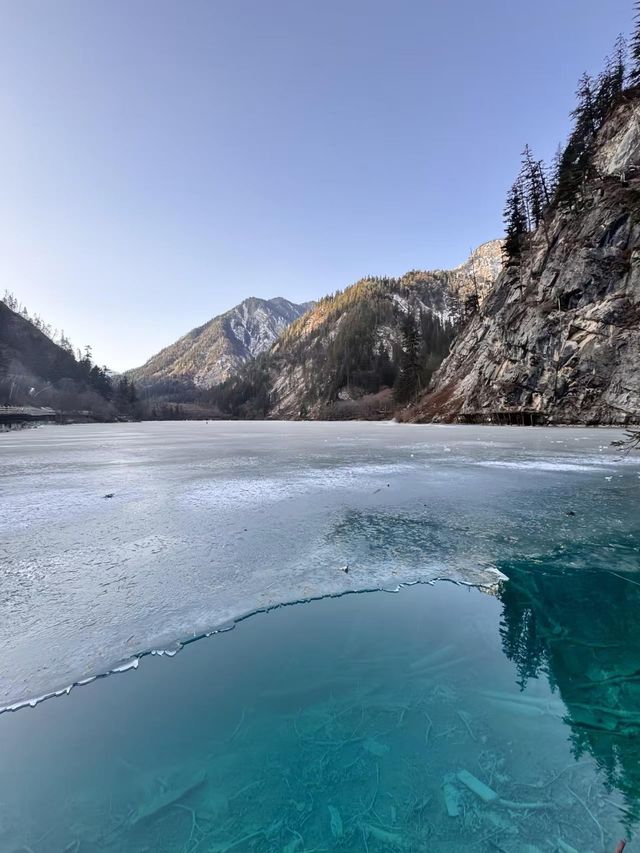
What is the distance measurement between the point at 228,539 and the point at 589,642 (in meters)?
6.74

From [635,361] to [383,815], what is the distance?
159ft

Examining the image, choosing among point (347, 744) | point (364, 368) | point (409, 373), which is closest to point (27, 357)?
point (364, 368)

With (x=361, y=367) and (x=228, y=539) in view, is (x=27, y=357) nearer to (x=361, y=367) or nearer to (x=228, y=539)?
(x=361, y=367)

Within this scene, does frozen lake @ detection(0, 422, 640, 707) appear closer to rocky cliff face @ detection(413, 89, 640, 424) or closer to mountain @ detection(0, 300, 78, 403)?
rocky cliff face @ detection(413, 89, 640, 424)

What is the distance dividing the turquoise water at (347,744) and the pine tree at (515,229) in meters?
70.7

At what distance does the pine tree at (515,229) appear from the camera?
6438cm

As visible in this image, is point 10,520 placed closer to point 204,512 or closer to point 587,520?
point 204,512

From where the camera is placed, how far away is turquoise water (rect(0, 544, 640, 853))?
287 cm

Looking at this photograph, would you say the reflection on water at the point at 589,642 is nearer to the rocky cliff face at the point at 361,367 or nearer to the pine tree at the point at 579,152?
the pine tree at the point at 579,152

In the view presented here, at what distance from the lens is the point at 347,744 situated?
11.9ft

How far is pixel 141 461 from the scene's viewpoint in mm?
23922

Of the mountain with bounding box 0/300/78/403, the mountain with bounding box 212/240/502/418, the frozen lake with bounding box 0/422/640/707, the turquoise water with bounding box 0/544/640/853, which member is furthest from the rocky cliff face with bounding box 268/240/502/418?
the turquoise water with bounding box 0/544/640/853

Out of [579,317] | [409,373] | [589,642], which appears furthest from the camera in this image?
[409,373]

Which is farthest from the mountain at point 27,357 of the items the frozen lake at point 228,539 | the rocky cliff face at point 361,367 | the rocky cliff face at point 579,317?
the frozen lake at point 228,539
